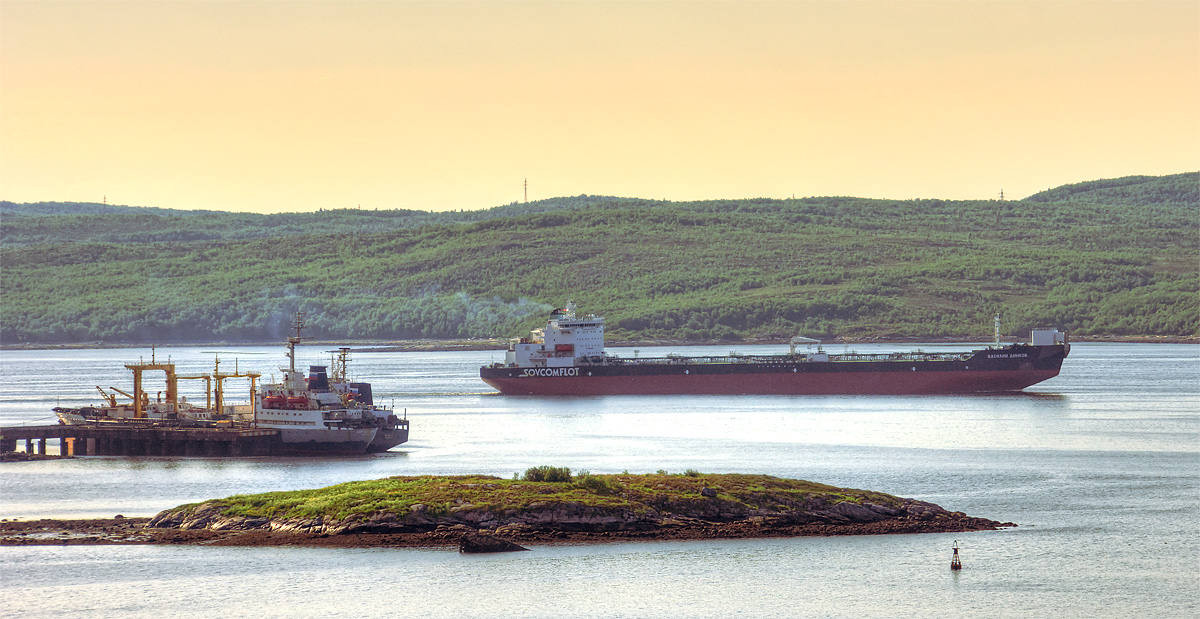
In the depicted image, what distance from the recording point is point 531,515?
35875 millimetres

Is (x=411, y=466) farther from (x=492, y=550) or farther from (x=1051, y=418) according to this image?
(x=1051, y=418)

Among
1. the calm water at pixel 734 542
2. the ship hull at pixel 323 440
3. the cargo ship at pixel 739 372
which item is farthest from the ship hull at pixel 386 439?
the cargo ship at pixel 739 372

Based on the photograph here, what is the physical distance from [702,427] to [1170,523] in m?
29.2

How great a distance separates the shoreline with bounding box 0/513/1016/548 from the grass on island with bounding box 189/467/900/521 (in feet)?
2.47

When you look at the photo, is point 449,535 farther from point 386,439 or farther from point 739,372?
point 739,372

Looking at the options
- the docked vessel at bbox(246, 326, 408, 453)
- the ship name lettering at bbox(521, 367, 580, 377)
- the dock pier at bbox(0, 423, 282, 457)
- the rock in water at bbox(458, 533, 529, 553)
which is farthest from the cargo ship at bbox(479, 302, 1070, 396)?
the rock in water at bbox(458, 533, 529, 553)

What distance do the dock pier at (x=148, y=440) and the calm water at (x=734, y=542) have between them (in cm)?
85

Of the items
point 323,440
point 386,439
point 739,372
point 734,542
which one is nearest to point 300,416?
point 323,440

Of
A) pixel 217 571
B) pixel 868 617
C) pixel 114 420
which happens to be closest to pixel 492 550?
pixel 217 571

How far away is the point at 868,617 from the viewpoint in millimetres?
→ 30406

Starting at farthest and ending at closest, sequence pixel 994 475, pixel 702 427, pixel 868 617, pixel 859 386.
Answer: pixel 859 386
pixel 702 427
pixel 994 475
pixel 868 617

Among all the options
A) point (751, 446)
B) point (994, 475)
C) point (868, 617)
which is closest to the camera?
point (868, 617)

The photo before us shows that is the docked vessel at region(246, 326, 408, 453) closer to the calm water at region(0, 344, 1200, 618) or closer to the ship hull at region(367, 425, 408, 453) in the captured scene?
the ship hull at region(367, 425, 408, 453)

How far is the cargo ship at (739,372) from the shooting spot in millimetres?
82625
